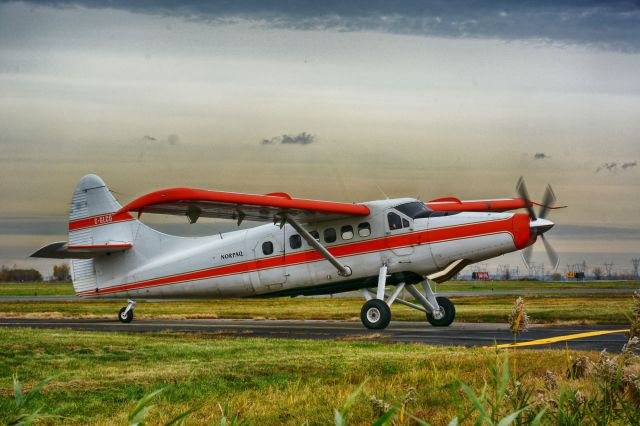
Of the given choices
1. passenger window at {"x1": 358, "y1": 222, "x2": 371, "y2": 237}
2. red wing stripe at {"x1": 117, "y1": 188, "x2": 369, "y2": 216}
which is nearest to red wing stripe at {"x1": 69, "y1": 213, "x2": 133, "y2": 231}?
red wing stripe at {"x1": 117, "y1": 188, "x2": 369, "y2": 216}

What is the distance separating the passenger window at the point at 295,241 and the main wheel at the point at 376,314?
287 cm

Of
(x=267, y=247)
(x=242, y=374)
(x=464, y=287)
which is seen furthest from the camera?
(x=464, y=287)

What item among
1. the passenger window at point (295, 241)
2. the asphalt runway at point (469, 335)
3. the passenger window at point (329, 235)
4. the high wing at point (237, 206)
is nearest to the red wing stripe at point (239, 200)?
the high wing at point (237, 206)

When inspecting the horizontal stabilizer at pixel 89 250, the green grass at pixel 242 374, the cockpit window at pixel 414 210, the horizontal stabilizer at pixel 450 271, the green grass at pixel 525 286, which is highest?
the cockpit window at pixel 414 210

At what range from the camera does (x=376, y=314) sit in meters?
20.7

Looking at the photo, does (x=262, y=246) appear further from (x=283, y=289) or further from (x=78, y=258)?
(x=78, y=258)

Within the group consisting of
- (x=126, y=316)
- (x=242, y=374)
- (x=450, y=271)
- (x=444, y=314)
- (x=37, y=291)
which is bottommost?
(x=242, y=374)

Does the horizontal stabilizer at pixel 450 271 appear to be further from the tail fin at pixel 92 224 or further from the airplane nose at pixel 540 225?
the tail fin at pixel 92 224

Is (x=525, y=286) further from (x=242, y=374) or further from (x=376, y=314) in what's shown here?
(x=242, y=374)

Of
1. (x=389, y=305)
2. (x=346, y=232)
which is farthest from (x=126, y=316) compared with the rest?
(x=389, y=305)

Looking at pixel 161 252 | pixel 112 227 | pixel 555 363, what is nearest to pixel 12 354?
pixel 555 363

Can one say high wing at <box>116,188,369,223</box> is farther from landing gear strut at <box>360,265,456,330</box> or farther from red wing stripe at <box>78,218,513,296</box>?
landing gear strut at <box>360,265,456,330</box>

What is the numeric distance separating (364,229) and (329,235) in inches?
42.6

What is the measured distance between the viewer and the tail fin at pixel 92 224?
27500 millimetres
